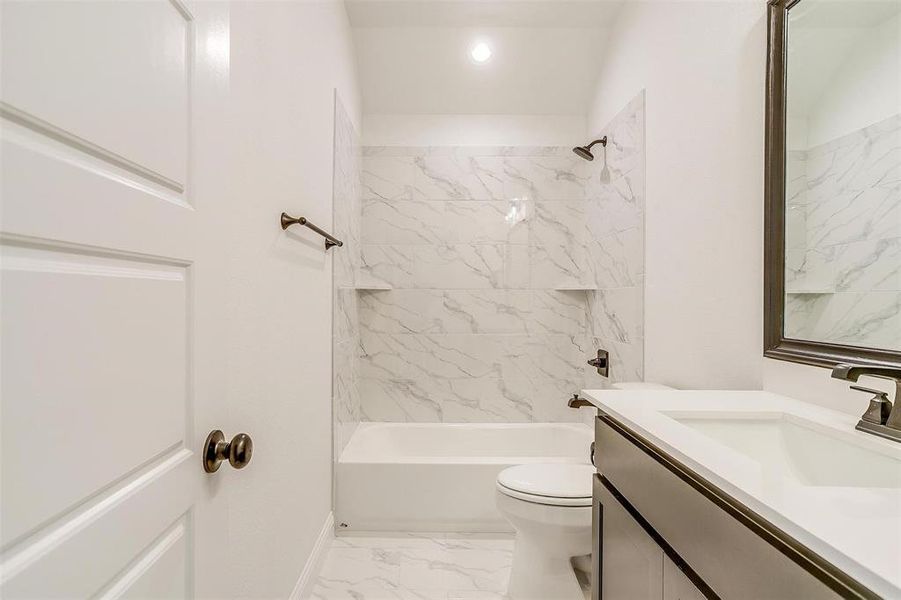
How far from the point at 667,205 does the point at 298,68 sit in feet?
4.91

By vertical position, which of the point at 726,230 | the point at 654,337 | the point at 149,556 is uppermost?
the point at 726,230

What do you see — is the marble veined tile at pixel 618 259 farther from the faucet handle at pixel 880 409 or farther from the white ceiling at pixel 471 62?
the faucet handle at pixel 880 409

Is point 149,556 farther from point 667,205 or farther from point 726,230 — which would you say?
point 667,205

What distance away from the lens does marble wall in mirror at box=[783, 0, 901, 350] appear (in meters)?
1.00

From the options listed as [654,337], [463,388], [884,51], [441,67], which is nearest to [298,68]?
[441,67]

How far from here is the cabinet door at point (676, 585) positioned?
2.53 feet

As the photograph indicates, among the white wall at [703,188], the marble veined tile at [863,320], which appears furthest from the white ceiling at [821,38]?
the marble veined tile at [863,320]

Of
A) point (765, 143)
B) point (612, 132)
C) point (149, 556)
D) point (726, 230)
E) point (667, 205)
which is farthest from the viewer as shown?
point (612, 132)

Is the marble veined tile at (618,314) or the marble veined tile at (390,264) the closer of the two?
the marble veined tile at (618,314)

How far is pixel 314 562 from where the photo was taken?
191 cm

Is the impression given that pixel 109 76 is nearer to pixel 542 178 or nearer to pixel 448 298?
pixel 448 298

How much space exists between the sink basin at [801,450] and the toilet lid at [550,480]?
74cm

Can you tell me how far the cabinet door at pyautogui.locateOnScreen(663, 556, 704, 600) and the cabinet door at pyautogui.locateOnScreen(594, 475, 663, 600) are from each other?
0.06 feet

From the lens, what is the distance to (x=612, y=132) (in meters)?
2.54
